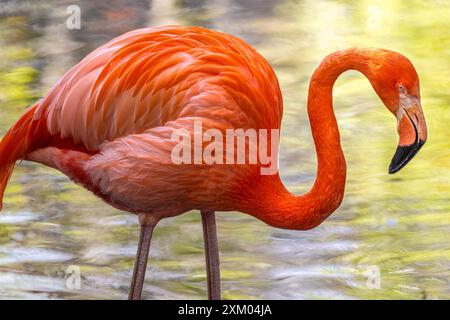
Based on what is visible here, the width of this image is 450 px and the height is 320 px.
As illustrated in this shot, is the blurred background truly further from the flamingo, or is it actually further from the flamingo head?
the flamingo head

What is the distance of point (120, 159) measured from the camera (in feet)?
11.3

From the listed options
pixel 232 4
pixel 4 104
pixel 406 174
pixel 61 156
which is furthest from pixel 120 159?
pixel 232 4

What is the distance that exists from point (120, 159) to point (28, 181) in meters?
2.00

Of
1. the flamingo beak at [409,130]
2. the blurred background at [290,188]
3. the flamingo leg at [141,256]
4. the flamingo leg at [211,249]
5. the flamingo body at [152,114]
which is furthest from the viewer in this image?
the blurred background at [290,188]

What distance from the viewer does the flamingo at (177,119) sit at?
3389 millimetres

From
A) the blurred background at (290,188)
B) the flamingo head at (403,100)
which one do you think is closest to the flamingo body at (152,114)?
the flamingo head at (403,100)

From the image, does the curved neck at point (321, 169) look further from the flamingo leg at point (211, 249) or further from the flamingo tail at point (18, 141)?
the flamingo tail at point (18, 141)

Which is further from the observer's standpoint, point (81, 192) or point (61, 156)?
point (81, 192)

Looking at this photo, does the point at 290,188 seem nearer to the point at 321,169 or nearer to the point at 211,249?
the point at 211,249

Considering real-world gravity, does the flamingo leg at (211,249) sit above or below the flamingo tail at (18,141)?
below

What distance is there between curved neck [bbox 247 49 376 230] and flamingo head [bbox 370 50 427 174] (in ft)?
0.24

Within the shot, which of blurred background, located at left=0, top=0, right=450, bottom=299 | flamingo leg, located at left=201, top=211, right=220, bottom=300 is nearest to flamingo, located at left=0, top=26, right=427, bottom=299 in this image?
flamingo leg, located at left=201, top=211, right=220, bottom=300

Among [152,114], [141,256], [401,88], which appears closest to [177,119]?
[152,114]
